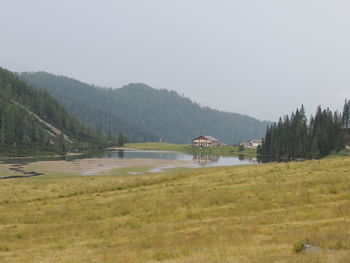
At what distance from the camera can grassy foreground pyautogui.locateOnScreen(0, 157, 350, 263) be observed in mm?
17312

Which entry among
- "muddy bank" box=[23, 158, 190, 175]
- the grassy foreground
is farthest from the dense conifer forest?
the grassy foreground

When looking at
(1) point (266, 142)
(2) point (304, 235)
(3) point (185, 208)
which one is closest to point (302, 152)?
(1) point (266, 142)

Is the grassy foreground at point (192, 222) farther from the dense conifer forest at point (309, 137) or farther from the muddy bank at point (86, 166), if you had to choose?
the dense conifer forest at point (309, 137)

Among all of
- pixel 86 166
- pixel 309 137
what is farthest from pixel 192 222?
pixel 309 137

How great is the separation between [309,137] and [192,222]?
5560 inches

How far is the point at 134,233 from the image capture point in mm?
24734

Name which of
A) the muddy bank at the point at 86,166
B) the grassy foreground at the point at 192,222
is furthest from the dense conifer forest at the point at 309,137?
the grassy foreground at the point at 192,222

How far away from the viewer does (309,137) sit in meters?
157

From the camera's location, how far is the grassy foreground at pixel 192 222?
1731 cm

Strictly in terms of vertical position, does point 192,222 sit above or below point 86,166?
above

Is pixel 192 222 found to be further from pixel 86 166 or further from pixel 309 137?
pixel 309 137

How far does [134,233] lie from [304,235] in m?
10.9

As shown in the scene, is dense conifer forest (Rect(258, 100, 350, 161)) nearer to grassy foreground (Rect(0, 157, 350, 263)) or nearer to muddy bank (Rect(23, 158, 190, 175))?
muddy bank (Rect(23, 158, 190, 175))

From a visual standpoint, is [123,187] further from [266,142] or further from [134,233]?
[266,142]
